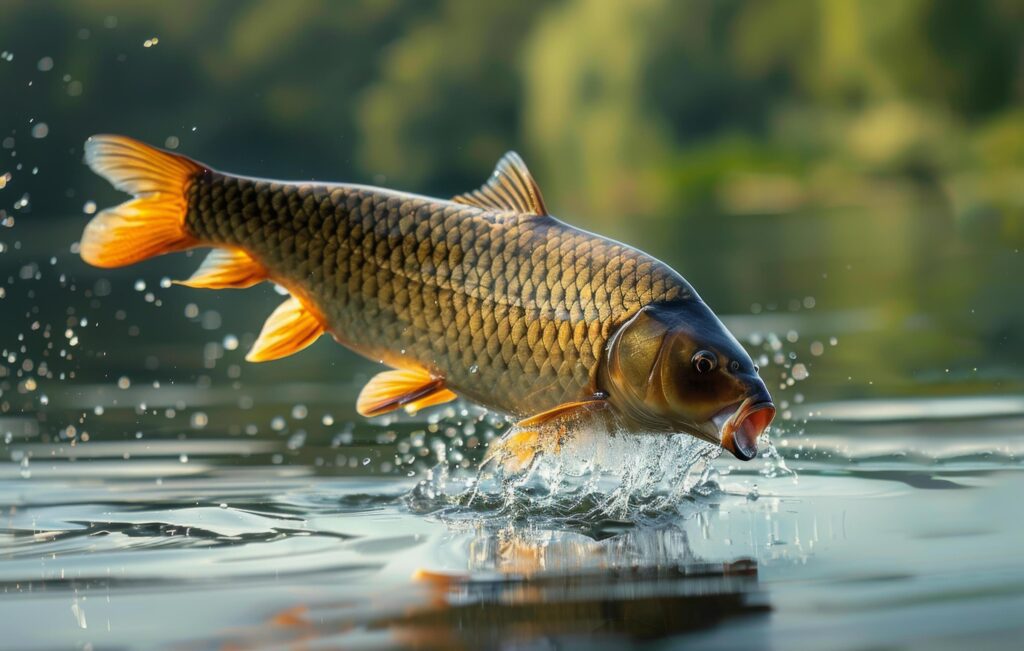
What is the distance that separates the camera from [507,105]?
45156mm

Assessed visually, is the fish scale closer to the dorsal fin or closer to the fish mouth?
the dorsal fin

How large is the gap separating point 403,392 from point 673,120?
32172 mm

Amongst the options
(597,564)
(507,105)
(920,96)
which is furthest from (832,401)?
(507,105)

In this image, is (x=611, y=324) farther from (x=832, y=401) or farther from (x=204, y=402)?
(x=204, y=402)

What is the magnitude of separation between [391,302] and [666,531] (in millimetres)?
929

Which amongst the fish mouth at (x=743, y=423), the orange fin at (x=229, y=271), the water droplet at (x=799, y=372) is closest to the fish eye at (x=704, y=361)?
the fish mouth at (x=743, y=423)

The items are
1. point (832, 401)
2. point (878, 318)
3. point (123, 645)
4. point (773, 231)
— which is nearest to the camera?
point (123, 645)

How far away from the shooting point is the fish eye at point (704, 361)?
3916mm

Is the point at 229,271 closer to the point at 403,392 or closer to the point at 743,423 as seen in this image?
the point at 403,392

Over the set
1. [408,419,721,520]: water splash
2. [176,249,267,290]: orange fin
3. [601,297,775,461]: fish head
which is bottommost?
[408,419,721,520]: water splash

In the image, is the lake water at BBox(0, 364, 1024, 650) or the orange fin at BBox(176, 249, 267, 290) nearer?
the lake water at BBox(0, 364, 1024, 650)

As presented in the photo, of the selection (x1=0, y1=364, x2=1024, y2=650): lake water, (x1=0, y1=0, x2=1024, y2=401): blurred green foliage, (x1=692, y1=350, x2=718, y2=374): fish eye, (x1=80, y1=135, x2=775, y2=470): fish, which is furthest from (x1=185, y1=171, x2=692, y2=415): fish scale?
(x1=0, y1=0, x2=1024, y2=401): blurred green foliage

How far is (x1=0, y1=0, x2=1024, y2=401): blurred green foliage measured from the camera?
13.7 metres

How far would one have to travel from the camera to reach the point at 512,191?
4285 millimetres
